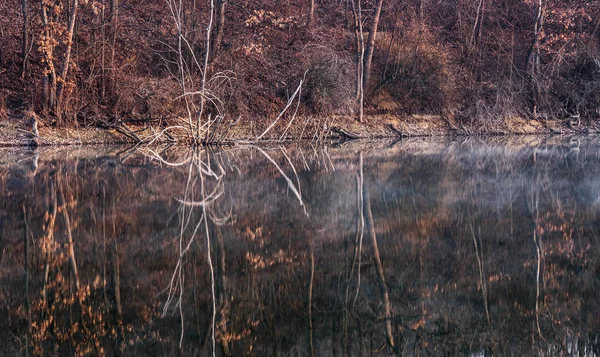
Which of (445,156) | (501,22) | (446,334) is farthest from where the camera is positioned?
(501,22)

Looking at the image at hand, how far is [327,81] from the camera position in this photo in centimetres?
3381

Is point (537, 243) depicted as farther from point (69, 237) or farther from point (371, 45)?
point (371, 45)

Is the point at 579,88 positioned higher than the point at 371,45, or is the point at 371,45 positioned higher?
the point at 371,45

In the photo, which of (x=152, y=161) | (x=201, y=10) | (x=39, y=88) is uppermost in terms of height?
(x=201, y=10)

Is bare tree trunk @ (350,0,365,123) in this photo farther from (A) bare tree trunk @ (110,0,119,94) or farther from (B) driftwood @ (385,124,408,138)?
(A) bare tree trunk @ (110,0,119,94)

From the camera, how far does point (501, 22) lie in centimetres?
4359

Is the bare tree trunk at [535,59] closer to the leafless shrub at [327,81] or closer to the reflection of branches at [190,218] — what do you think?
the leafless shrub at [327,81]

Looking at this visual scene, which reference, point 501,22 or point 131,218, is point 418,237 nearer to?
point 131,218

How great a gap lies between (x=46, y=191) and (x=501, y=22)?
36785 millimetres

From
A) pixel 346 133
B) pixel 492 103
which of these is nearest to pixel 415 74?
pixel 492 103

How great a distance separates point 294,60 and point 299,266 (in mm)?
28749

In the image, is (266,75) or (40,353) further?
(266,75)

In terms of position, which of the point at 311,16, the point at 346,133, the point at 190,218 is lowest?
the point at 346,133

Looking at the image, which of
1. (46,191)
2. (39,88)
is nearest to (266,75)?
(39,88)
